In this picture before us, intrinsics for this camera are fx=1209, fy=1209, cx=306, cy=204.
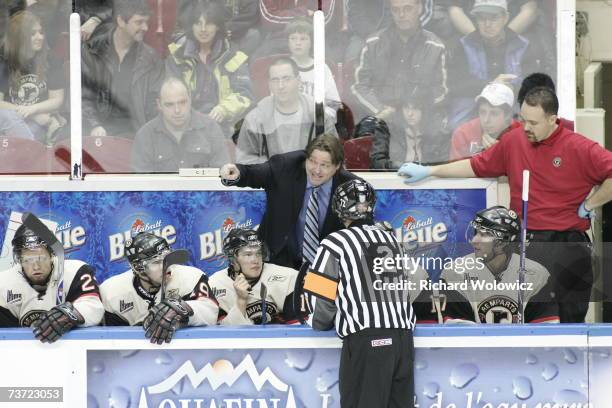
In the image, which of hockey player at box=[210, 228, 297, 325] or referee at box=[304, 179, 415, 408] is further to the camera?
hockey player at box=[210, 228, 297, 325]

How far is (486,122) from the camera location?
595 centimetres

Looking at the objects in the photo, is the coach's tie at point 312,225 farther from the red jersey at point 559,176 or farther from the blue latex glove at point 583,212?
the blue latex glove at point 583,212

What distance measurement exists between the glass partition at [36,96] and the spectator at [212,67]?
566 millimetres

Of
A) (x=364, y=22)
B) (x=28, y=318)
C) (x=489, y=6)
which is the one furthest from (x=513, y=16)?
(x=28, y=318)

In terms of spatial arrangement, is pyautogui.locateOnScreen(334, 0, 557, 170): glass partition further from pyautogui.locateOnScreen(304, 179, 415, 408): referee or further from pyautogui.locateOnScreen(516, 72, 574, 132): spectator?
pyautogui.locateOnScreen(304, 179, 415, 408): referee

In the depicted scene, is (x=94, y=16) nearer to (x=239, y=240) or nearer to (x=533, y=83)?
(x=239, y=240)

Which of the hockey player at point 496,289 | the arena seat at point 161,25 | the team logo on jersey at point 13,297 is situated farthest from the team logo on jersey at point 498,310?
the arena seat at point 161,25

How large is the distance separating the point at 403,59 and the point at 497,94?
1.62 ft

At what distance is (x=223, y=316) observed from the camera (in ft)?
17.2

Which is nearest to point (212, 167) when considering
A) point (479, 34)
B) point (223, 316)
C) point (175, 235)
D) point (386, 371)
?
point (175, 235)

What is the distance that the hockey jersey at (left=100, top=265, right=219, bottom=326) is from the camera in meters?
4.93

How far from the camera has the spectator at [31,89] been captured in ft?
19.8

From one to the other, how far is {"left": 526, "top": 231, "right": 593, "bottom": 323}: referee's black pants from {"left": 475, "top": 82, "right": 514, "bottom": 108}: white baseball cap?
49.0 inches

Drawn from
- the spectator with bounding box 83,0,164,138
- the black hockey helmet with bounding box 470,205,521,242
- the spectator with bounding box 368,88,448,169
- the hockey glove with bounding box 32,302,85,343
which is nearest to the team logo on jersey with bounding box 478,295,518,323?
the black hockey helmet with bounding box 470,205,521,242
